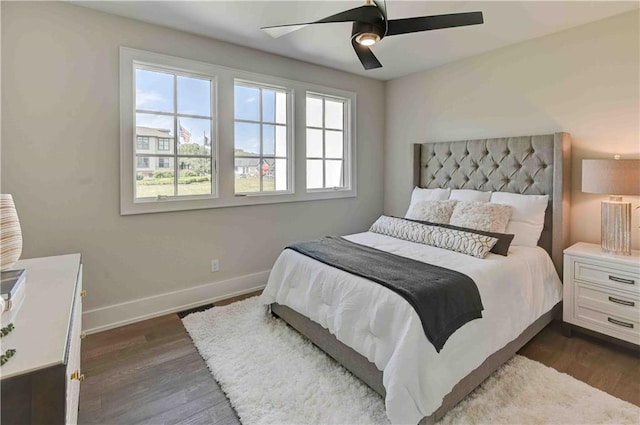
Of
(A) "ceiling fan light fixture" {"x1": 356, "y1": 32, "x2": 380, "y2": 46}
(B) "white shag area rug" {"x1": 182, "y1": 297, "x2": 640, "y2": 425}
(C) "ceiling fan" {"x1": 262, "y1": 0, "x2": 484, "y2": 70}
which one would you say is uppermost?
(C) "ceiling fan" {"x1": 262, "y1": 0, "x2": 484, "y2": 70}

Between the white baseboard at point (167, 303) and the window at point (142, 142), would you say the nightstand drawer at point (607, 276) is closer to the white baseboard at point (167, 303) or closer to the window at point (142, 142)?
the white baseboard at point (167, 303)

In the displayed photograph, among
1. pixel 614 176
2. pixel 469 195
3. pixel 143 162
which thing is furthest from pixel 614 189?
pixel 143 162

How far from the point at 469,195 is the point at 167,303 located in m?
3.11

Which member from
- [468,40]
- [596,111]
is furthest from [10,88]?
[596,111]

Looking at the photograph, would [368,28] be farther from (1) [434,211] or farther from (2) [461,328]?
(1) [434,211]

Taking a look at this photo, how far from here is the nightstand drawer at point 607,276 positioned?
226 cm

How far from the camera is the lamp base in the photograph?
7.97 ft

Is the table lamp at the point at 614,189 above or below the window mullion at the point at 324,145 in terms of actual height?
below

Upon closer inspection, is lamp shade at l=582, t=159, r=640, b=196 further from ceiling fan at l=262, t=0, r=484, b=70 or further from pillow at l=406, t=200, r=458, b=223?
ceiling fan at l=262, t=0, r=484, b=70

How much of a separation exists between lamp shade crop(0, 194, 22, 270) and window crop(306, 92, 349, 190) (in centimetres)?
282

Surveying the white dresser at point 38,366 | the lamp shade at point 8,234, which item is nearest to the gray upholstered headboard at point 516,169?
the white dresser at point 38,366

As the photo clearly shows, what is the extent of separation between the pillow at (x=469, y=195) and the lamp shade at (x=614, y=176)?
0.83 meters

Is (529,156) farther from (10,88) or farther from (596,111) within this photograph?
(10,88)

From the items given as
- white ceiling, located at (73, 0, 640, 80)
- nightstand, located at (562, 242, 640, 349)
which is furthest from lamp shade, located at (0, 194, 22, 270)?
nightstand, located at (562, 242, 640, 349)
